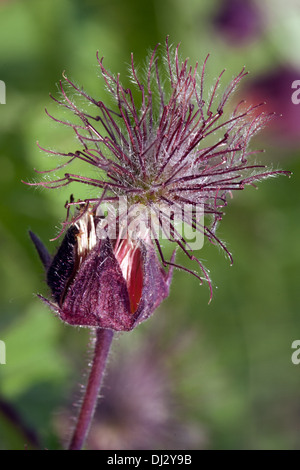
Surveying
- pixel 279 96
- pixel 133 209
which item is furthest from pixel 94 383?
pixel 279 96

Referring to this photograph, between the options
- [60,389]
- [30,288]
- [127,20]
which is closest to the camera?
[60,389]

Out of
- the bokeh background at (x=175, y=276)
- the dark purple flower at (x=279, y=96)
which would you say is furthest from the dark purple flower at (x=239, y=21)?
the dark purple flower at (x=279, y=96)

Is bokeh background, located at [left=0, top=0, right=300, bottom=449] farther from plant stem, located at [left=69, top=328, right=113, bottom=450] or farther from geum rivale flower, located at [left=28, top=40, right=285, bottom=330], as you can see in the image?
geum rivale flower, located at [left=28, top=40, right=285, bottom=330]

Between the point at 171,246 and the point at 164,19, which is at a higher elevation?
the point at 164,19

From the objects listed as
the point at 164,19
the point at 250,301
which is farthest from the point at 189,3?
the point at 250,301

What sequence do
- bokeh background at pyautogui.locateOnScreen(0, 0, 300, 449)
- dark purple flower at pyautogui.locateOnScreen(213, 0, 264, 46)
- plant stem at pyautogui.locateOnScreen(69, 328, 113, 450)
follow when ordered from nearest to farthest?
plant stem at pyautogui.locateOnScreen(69, 328, 113, 450) → bokeh background at pyautogui.locateOnScreen(0, 0, 300, 449) → dark purple flower at pyautogui.locateOnScreen(213, 0, 264, 46)

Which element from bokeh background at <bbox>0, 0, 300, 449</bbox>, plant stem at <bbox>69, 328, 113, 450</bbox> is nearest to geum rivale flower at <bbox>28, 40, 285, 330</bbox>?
plant stem at <bbox>69, 328, 113, 450</bbox>

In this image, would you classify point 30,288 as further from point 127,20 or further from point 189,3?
point 189,3
